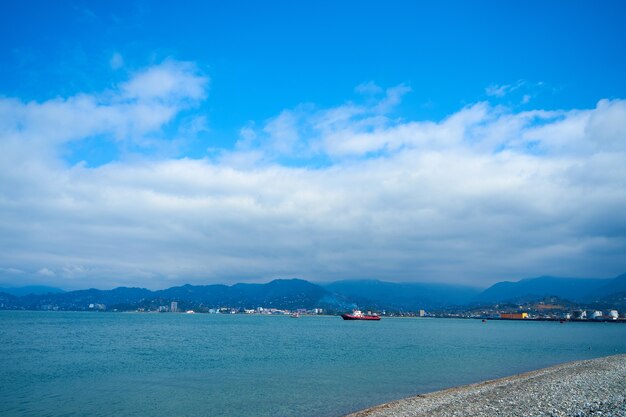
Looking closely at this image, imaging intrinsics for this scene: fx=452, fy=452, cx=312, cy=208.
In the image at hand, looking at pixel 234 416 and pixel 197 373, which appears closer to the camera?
pixel 234 416

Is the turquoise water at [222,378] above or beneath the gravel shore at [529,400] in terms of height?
beneath

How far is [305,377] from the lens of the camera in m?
39.0

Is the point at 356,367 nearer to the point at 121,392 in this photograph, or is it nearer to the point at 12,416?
the point at 121,392

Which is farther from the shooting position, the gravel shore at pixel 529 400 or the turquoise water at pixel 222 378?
the turquoise water at pixel 222 378

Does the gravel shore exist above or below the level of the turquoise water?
above

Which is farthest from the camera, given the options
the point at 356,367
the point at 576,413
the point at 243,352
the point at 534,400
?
the point at 243,352

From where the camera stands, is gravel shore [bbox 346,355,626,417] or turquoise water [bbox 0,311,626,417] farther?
turquoise water [bbox 0,311,626,417]

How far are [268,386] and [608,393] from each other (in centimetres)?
2242

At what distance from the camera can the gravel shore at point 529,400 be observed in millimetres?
20844

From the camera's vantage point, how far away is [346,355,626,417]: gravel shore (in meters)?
20.8

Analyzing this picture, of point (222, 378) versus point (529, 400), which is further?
point (222, 378)

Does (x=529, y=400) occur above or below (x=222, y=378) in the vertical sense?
above

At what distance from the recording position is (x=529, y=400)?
2405cm

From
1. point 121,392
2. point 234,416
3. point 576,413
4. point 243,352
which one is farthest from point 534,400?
point 243,352
